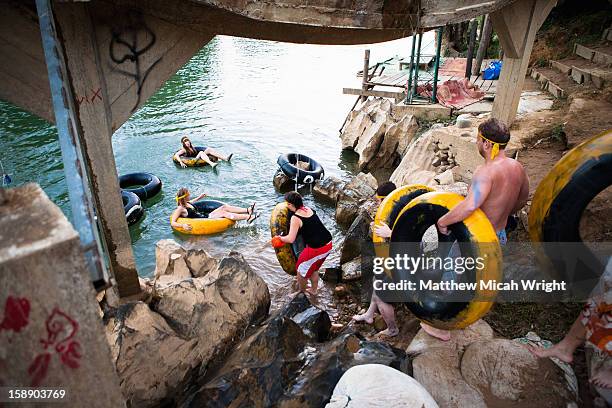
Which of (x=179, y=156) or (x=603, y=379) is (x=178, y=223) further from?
(x=603, y=379)

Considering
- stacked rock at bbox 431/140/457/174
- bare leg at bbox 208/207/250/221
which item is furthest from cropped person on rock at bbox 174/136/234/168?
stacked rock at bbox 431/140/457/174

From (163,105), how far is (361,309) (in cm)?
1512

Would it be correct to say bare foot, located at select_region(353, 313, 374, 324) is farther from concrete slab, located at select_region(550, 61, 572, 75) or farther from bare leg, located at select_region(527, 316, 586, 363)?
concrete slab, located at select_region(550, 61, 572, 75)

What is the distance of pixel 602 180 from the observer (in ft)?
9.93

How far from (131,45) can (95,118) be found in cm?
68

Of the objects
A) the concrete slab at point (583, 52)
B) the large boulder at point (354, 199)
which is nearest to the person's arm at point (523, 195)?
the large boulder at point (354, 199)

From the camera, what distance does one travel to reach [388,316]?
4.16 metres

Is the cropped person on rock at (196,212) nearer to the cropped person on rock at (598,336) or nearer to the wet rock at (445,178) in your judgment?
the wet rock at (445,178)

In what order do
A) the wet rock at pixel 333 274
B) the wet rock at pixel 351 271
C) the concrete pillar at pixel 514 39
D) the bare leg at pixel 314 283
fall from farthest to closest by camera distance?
the wet rock at pixel 333 274 → the wet rock at pixel 351 271 → the bare leg at pixel 314 283 → the concrete pillar at pixel 514 39

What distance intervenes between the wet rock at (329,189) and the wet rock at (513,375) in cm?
634

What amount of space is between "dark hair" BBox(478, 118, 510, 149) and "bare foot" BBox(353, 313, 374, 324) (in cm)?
241

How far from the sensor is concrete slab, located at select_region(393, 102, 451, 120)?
989 cm

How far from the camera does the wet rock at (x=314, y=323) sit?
4070mm

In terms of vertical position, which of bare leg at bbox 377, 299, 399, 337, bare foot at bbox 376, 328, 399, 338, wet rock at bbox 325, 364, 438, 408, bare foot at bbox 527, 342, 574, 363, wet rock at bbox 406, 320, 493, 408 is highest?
wet rock at bbox 325, 364, 438, 408
